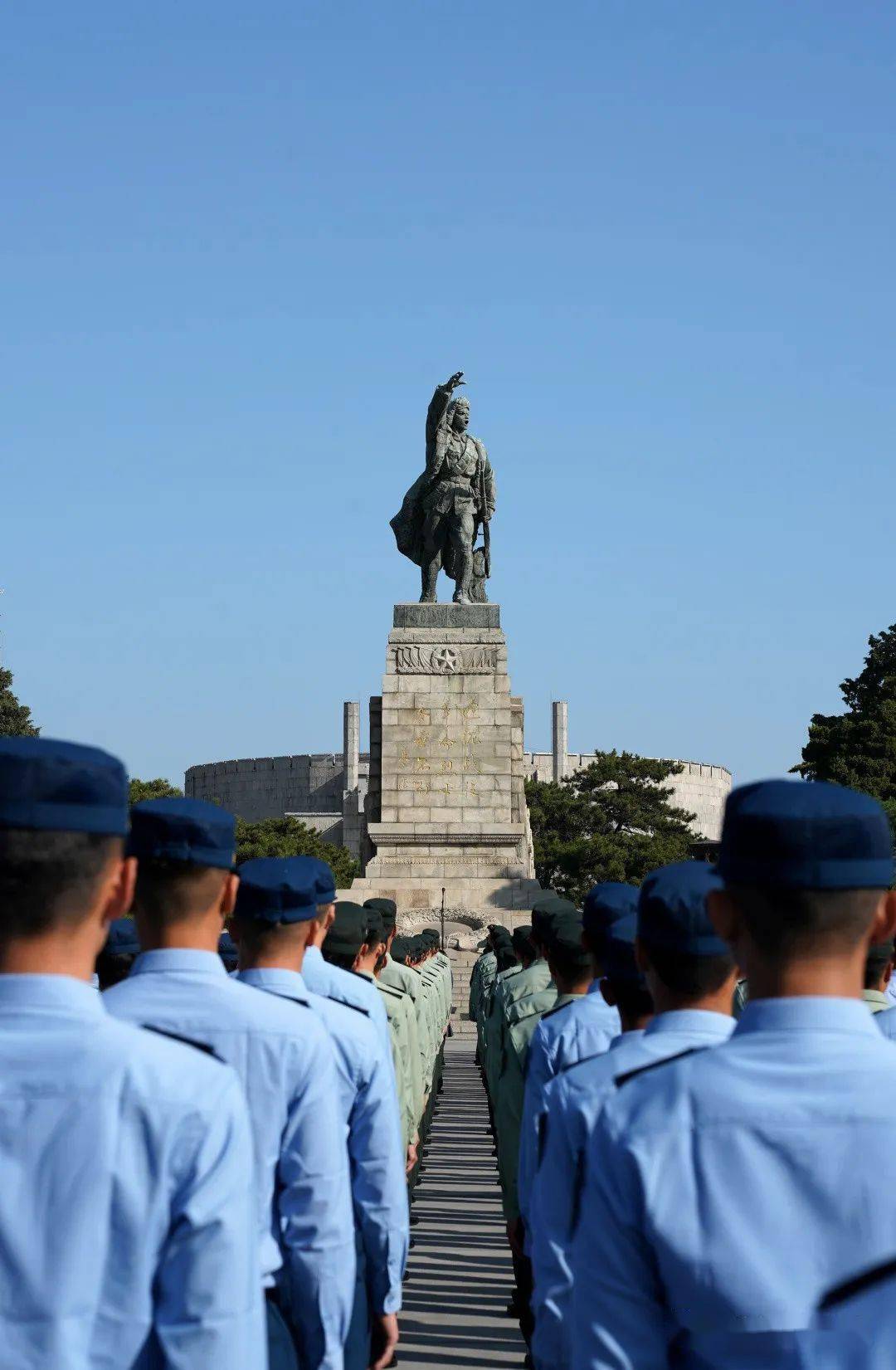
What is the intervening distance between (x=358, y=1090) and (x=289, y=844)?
52712mm

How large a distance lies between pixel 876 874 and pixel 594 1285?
0.60 m

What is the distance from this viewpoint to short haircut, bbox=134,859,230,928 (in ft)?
11.4

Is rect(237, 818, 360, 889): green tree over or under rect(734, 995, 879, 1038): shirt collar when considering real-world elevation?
over

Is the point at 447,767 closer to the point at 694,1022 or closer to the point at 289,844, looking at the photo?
the point at 289,844

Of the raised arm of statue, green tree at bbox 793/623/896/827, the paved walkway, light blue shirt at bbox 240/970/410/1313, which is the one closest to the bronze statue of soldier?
the raised arm of statue

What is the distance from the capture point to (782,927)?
2.38 m

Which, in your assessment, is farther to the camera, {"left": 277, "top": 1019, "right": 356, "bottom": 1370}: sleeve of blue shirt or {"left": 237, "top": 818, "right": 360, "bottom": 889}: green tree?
{"left": 237, "top": 818, "right": 360, "bottom": 889}: green tree

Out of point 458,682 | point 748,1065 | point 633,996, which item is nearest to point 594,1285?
point 748,1065

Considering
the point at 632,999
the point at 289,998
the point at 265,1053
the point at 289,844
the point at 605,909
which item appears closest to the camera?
the point at 265,1053

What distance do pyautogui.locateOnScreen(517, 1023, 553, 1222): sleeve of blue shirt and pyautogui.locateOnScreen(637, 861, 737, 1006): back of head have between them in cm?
132

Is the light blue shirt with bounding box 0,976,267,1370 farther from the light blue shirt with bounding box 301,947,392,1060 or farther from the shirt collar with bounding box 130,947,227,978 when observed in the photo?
the light blue shirt with bounding box 301,947,392,1060

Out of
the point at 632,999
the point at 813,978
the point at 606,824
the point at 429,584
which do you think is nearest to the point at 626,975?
the point at 632,999

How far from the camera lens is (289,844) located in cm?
5706

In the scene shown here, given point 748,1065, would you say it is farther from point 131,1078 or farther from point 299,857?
point 299,857
